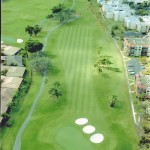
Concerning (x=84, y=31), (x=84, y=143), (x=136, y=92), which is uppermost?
(x=84, y=31)

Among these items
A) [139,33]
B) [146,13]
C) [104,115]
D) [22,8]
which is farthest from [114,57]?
[22,8]

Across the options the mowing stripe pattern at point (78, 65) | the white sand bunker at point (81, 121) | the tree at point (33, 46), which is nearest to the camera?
the white sand bunker at point (81, 121)

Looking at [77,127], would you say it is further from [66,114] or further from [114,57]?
[114,57]

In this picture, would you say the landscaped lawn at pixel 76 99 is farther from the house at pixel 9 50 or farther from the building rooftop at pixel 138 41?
the house at pixel 9 50

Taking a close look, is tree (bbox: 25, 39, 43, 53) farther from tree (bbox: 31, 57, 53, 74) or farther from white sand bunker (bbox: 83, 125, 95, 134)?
white sand bunker (bbox: 83, 125, 95, 134)

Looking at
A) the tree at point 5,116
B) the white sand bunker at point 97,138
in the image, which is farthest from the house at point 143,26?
the tree at point 5,116

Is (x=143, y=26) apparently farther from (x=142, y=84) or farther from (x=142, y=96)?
(x=142, y=96)

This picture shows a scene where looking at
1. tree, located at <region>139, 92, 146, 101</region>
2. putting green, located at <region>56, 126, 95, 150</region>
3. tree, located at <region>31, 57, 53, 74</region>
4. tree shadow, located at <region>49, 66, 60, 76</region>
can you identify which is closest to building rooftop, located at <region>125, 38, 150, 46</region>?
tree shadow, located at <region>49, 66, 60, 76</region>
